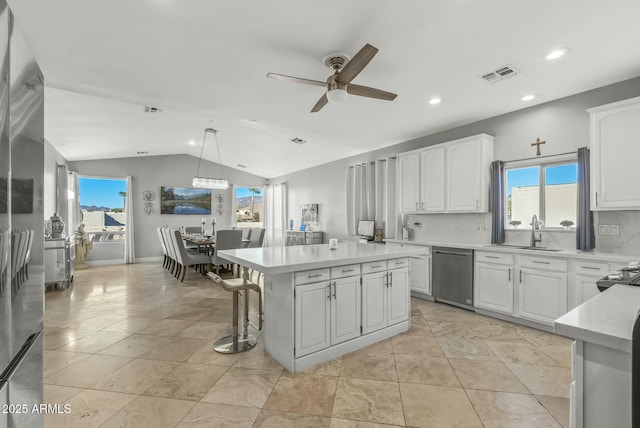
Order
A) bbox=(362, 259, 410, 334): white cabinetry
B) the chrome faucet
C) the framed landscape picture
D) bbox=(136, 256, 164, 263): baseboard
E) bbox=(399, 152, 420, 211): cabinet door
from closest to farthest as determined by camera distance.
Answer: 1. bbox=(362, 259, 410, 334): white cabinetry
2. the chrome faucet
3. bbox=(399, 152, 420, 211): cabinet door
4. bbox=(136, 256, 164, 263): baseboard
5. the framed landscape picture

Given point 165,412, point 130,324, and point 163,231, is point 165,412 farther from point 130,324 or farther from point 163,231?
point 163,231

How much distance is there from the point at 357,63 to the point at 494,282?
3.16 metres

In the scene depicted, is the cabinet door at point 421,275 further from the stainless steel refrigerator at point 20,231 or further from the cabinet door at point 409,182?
the stainless steel refrigerator at point 20,231

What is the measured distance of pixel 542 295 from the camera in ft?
10.7

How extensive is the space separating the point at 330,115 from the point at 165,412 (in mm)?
3806

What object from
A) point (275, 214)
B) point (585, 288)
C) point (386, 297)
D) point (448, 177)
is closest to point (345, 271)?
point (386, 297)

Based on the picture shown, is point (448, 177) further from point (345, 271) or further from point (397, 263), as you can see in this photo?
point (345, 271)

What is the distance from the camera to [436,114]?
4098 millimetres

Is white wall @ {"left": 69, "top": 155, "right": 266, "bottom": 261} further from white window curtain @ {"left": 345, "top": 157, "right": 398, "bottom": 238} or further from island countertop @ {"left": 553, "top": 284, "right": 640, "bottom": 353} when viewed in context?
island countertop @ {"left": 553, "top": 284, "right": 640, "bottom": 353}

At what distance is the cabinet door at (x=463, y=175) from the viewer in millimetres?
4070

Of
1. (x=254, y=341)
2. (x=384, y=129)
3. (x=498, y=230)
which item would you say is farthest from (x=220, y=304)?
(x=498, y=230)

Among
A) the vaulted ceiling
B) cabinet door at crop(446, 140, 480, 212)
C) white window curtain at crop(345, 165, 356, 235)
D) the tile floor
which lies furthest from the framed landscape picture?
cabinet door at crop(446, 140, 480, 212)

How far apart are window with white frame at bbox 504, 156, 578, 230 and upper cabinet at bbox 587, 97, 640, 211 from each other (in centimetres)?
49

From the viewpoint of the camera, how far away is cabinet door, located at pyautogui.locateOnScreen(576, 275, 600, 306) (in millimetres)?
2915
